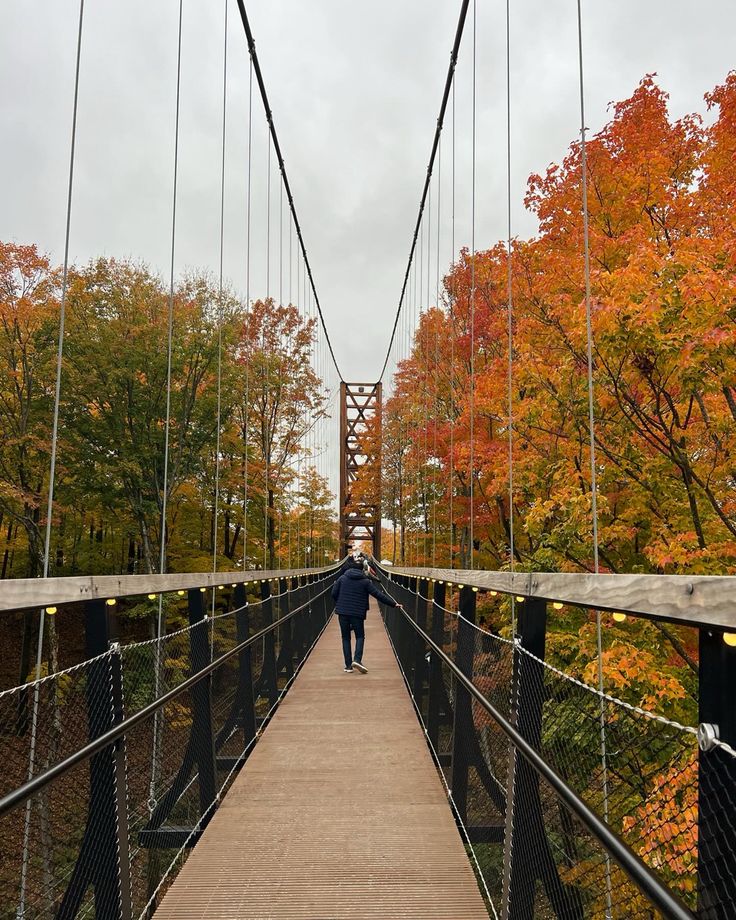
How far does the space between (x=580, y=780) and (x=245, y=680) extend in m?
2.72

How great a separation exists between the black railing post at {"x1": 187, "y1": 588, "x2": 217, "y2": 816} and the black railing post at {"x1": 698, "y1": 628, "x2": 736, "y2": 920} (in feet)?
9.12

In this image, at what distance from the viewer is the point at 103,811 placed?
7.81 ft

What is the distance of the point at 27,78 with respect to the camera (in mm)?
11797

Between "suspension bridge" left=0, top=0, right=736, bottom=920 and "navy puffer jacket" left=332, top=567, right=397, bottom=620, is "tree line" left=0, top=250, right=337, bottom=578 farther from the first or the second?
"suspension bridge" left=0, top=0, right=736, bottom=920

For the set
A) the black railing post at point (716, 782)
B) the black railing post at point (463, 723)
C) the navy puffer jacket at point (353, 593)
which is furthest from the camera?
the navy puffer jacket at point (353, 593)

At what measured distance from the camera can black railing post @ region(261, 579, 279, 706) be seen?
20.5ft

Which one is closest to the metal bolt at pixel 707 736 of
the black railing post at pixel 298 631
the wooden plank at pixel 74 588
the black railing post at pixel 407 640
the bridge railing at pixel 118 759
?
the bridge railing at pixel 118 759

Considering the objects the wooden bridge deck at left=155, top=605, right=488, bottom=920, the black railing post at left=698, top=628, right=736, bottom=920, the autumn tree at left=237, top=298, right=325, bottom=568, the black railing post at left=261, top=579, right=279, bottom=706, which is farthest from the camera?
the autumn tree at left=237, top=298, right=325, bottom=568

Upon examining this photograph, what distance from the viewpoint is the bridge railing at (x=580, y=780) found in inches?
51.4

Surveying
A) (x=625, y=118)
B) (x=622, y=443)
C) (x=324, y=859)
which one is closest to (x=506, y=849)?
(x=324, y=859)

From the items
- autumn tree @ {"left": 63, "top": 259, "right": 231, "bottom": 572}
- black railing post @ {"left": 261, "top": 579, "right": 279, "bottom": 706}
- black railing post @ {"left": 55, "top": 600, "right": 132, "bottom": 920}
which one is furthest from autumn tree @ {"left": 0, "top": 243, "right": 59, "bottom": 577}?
black railing post @ {"left": 55, "top": 600, "right": 132, "bottom": 920}

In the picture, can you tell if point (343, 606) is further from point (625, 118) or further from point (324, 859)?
point (625, 118)

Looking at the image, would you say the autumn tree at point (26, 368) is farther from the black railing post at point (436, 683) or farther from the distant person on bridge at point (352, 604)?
the black railing post at point (436, 683)

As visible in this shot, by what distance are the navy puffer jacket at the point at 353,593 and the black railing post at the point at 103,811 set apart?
5396 mm
